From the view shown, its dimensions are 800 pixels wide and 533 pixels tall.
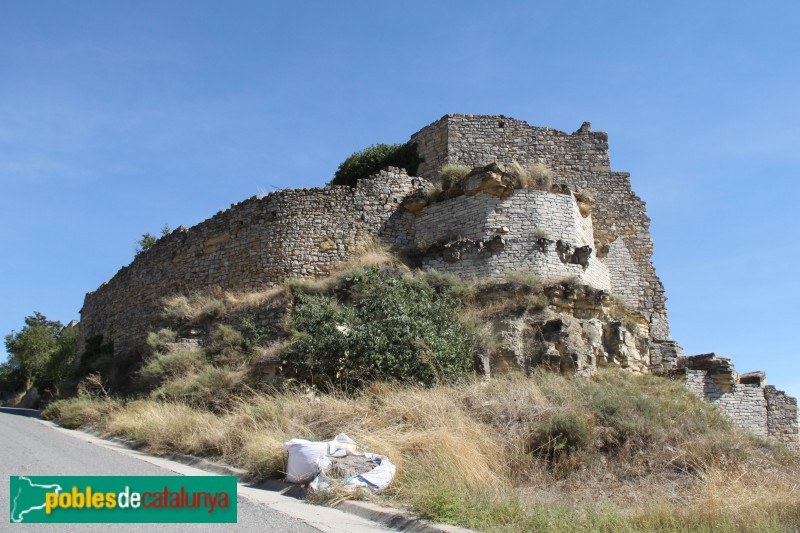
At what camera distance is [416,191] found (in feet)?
63.9

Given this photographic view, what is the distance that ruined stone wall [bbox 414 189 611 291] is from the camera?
1692 cm

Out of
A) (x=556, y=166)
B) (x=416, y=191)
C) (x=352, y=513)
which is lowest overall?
(x=352, y=513)

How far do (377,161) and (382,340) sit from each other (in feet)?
→ 36.2

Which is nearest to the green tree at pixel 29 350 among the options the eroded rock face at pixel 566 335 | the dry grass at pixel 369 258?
the dry grass at pixel 369 258

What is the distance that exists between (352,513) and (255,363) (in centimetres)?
823

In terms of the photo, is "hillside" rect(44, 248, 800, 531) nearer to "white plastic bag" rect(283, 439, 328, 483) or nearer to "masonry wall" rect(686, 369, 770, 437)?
"white plastic bag" rect(283, 439, 328, 483)

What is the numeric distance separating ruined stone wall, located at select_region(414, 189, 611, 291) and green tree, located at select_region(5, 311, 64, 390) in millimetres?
28032

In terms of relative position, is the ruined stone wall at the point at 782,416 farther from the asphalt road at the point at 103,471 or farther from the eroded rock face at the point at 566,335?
the asphalt road at the point at 103,471

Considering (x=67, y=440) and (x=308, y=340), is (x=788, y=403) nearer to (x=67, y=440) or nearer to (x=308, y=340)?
(x=308, y=340)

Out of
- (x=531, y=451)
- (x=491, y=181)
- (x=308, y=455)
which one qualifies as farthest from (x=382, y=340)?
(x=491, y=181)

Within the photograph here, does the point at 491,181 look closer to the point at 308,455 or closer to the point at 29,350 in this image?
the point at 308,455

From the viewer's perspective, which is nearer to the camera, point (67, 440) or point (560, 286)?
point (67, 440)

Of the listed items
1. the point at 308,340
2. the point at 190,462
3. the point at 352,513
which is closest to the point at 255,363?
the point at 308,340

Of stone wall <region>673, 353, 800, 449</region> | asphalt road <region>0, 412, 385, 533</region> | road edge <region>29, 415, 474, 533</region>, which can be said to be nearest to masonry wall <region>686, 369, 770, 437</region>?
stone wall <region>673, 353, 800, 449</region>
